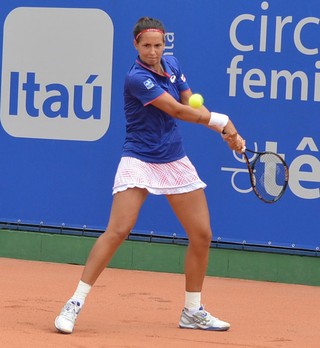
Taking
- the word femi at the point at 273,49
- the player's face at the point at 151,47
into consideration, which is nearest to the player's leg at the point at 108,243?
the player's face at the point at 151,47

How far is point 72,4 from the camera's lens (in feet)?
26.1

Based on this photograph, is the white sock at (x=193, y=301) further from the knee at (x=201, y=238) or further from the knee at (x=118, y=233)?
the knee at (x=118, y=233)

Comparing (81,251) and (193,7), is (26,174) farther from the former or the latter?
(193,7)

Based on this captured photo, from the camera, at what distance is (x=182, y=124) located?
772 centimetres

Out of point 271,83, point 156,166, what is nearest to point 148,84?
point 156,166

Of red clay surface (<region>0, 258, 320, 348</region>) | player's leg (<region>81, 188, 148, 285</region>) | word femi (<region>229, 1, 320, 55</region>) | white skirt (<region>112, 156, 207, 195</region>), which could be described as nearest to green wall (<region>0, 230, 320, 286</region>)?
red clay surface (<region>0, 258, 320, 348</region>)

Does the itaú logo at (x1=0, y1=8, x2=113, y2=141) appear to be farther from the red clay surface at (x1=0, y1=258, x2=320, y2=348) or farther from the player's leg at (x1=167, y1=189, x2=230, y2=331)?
the player's leg at (x1=167, y1=189, x2=230, y2=331)

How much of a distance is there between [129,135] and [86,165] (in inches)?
84.1

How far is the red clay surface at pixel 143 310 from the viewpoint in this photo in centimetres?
554

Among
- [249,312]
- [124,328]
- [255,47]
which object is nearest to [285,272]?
[249,312]

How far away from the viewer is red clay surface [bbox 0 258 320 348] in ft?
18.2

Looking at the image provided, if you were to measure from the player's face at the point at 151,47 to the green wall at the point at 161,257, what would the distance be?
92.0 inches

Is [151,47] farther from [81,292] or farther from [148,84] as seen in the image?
[81,292]

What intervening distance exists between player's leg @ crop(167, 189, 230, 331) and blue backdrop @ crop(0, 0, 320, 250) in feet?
5.71
